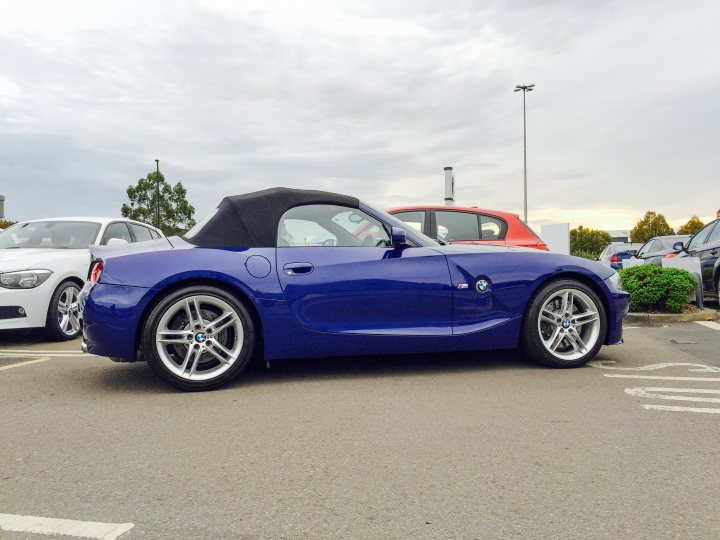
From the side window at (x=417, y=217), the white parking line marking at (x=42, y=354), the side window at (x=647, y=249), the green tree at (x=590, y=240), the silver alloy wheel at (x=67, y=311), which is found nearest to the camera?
the white parking line marking at (x=42, y=354)

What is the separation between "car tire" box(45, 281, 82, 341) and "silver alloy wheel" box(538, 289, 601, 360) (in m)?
4.93

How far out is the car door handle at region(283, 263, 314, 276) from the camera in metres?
4.62

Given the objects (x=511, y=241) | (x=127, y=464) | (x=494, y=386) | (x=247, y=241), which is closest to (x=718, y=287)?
(x=511, y=241)

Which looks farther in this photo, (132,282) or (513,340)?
(513,340)

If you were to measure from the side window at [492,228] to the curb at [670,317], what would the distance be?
217 cm

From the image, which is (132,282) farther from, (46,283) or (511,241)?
(511,241)

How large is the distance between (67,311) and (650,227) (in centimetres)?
10764

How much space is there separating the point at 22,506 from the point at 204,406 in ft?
5.26

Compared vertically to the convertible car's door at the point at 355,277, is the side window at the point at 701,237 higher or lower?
higher

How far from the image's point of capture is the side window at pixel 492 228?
27.3 feet

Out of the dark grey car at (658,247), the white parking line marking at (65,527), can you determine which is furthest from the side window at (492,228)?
the dark grey car at (658,247)

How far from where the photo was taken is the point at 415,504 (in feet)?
8.14

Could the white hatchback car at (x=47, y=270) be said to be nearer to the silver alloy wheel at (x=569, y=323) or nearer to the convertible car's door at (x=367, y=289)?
the convertible car's door at (x=367, y=289)

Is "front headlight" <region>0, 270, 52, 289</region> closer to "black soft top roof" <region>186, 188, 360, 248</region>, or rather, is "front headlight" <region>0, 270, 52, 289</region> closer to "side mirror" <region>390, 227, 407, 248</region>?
"black soft top roof" <region>186, 188, 360, 248</region>
